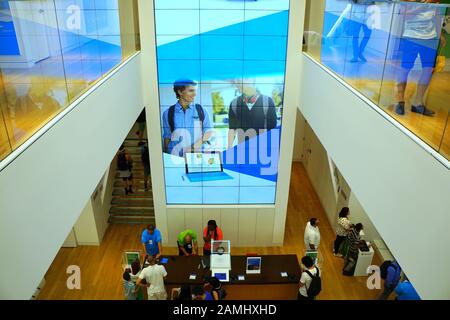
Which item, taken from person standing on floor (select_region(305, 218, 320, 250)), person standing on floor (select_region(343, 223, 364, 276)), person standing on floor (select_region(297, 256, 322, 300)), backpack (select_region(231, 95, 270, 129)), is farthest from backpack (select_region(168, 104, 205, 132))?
person standing on floor (select_region(343, 223, 364, 276))

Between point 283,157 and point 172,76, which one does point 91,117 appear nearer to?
point 172,76

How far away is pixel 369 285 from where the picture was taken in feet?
28.5

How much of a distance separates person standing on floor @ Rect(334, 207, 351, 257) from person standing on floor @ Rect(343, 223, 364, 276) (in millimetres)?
173

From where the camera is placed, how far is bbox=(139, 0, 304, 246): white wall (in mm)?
8133

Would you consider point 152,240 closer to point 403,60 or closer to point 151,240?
point 151,240

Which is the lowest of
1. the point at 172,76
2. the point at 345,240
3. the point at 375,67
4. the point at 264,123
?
the point at 345,240

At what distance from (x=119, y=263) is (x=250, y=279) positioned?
364 centimetres

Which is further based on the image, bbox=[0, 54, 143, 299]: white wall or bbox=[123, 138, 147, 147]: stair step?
bbox=[123, 138, 147, 147]: stair step

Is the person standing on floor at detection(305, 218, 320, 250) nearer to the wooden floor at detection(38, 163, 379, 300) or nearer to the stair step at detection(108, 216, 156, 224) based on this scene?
the wooden floor at detection(38, 163, 379, 300)

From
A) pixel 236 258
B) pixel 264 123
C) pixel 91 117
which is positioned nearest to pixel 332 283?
pixel 236 258

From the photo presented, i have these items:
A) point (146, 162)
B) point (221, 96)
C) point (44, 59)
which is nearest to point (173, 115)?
point (221, 96)

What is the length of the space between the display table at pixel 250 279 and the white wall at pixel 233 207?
200cm
